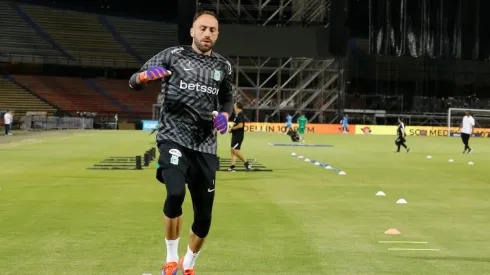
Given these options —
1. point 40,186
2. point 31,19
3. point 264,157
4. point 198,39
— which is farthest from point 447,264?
point 31,19

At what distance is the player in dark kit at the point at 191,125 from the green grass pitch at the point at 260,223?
0.89 metres

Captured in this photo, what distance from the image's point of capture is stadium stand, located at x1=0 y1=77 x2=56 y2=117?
69188 mm

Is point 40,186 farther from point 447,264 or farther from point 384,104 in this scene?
point 384,104

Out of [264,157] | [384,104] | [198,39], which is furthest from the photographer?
[384,104]

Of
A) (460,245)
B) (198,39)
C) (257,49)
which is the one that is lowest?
(460,245)

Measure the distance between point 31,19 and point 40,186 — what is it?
211 feet

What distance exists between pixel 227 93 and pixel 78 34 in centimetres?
7462

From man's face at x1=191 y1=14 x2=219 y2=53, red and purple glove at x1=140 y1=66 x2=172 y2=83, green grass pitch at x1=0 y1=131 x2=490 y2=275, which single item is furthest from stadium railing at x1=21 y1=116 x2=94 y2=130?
red and purple glove at x1=140 y1=66 x2=172 y2=83

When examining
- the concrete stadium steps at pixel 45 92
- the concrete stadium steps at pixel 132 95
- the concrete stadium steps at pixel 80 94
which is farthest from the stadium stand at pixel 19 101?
the concrete stadium steps at pixel 132 95

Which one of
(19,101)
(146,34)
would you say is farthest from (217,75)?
(146,34)

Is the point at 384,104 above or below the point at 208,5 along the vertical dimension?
below

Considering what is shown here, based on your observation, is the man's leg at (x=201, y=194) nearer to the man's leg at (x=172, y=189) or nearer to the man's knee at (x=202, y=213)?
the man's knee at (x=202, y=213)

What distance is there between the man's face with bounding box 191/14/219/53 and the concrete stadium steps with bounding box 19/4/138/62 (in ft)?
236

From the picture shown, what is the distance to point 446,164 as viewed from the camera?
26906 mm
